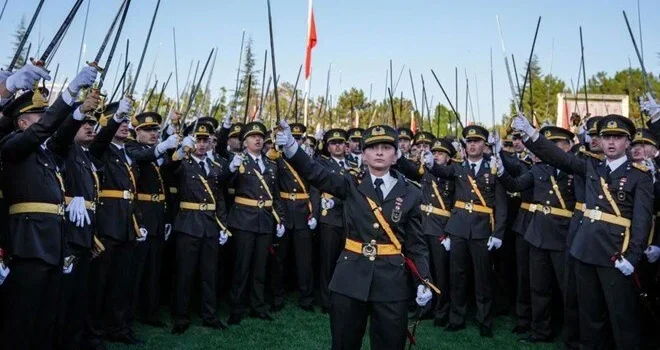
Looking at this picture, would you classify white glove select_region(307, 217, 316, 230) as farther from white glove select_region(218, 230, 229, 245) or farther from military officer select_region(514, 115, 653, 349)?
military officer select_region(514, 115, 653, 349)

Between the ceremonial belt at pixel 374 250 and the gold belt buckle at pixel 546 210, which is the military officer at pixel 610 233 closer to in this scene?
the gold belt buckle at pixel 546 210

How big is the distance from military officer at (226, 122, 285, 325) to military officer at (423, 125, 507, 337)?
7.74 feet

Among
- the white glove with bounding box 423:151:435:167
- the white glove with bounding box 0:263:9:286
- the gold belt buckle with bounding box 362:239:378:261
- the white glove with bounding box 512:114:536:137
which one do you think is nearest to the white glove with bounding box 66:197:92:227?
the white glove with bounding box 0:263:9:286

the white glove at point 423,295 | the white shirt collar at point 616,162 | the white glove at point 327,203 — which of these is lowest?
the white glove at point 423,295

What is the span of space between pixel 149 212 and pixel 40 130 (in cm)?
299

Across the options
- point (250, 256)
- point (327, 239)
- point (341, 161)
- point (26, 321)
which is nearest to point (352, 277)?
point (26, 321)

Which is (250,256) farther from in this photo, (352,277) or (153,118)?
(352,277)

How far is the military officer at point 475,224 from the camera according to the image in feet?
25.0

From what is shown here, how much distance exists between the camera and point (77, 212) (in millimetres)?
5188

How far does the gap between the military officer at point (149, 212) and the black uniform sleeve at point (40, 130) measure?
2.49 metres

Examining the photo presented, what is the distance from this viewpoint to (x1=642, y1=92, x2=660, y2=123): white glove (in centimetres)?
632

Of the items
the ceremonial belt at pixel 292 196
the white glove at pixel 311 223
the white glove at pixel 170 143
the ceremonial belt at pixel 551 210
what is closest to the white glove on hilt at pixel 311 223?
the white glove at pixel 311 223

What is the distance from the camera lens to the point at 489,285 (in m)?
7.66

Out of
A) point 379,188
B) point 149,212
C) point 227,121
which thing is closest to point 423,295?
point 379,188
